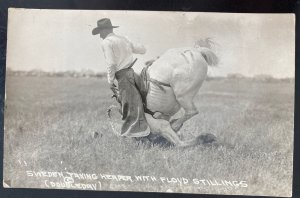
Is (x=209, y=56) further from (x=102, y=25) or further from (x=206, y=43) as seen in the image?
(x=102, y=25)

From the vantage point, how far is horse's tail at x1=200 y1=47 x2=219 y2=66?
672 mm

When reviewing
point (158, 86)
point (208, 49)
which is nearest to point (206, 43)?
point (208, 49)

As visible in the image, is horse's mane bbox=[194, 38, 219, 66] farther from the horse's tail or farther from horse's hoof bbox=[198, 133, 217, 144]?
horse's hoof bbox=[198, 133, 217, 144]

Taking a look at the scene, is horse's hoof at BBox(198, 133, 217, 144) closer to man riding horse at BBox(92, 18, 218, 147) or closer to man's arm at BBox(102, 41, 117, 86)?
man riding horse at BBox(92, 18, 218, 147)

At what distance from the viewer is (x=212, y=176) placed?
0.67 metres

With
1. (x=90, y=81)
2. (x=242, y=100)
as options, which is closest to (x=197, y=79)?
(x=242, y=100)

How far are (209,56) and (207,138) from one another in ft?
0.49

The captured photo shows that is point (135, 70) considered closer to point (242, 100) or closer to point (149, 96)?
point (149, 96)

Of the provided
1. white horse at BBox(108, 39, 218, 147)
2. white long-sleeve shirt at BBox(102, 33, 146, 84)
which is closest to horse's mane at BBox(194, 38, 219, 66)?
white horse at BBox(108, 39, 218, 147)

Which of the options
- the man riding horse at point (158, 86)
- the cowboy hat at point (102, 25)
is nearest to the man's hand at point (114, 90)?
the man riding horse at point (158, 86)

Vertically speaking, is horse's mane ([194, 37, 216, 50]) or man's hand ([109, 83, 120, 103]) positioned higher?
horse's mane ([194, 37, 216, 50])

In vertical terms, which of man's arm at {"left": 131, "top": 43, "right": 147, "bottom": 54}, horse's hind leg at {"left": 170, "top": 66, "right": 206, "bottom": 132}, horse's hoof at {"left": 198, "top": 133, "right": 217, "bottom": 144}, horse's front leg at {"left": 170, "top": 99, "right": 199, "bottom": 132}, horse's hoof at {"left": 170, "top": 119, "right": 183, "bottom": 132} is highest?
man's arm at {"left": 131, "top": 43, "right": 147, "bottom": 54}

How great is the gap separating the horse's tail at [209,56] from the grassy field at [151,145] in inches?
1.5

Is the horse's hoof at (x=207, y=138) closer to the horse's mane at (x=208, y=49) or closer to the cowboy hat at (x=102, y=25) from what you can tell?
the horse's mane at (x=208, y=49)
